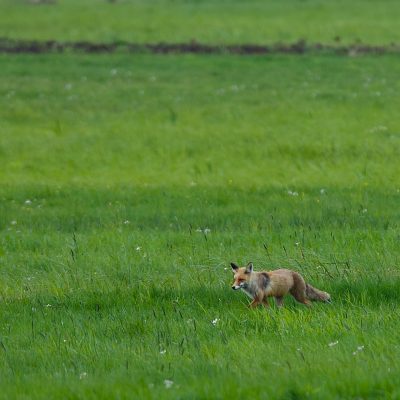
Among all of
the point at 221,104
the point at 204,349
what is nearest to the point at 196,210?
the point at 204,349

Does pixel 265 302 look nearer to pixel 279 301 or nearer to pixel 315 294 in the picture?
pixel 279 301

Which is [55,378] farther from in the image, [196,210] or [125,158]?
[125,158]

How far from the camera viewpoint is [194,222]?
15461 millimetres

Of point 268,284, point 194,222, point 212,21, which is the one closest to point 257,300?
point 268,284

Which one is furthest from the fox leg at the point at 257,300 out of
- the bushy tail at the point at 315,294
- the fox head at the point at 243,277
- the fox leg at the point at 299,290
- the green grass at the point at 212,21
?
the green grass at the point at 212,21

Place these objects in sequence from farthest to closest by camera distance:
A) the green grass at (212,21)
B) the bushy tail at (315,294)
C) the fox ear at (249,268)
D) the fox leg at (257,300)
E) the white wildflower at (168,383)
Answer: the green grass at (212,21) < the bushy tail at (315,294) < the fox leg at (257,300) < the fox ear at (249,268) < the white wildflower at (168,383)

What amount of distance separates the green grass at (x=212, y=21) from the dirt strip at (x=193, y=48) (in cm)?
127

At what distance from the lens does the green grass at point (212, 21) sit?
37.1 metres

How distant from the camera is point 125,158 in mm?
22469

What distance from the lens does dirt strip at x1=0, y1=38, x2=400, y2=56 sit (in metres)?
33.6

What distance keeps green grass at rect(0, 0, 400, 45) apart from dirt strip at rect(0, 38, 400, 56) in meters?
1.27

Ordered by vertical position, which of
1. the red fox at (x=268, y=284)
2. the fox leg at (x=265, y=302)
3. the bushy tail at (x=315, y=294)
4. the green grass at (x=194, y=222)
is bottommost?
the green grass at (x=194, y=222)

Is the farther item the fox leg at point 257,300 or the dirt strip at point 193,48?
the dirt strip at point 193,48

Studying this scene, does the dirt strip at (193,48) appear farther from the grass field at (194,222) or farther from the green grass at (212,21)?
the green grass at (212,21)
